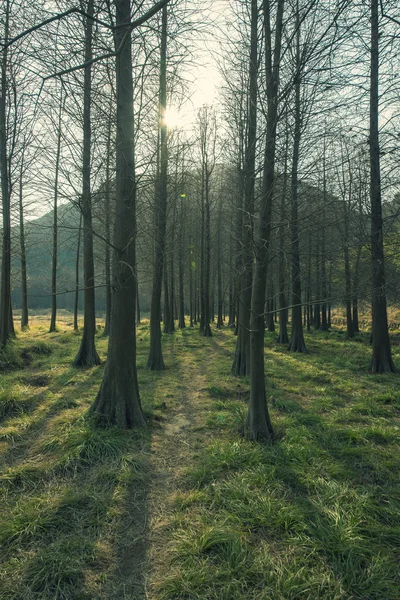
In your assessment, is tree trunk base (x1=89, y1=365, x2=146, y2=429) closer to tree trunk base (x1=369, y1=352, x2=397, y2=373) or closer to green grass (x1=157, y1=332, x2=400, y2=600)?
green grass (x1=157, y1=332, x2=400, y2=600)

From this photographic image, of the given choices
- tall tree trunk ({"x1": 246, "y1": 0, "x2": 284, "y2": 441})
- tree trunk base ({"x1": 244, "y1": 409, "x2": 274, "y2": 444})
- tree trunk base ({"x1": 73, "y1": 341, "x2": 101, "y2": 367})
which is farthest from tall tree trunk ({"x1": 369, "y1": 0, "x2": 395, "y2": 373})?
tree trunk base ({"x1": 73, "y1": 341, "x2": 101, "y2": 367})

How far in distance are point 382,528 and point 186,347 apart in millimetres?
11384

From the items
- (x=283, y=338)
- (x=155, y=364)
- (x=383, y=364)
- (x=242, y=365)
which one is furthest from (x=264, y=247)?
(x=283, y=338)

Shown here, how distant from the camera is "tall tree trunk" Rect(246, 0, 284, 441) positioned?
4195mm

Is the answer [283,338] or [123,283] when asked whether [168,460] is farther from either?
[283,338]

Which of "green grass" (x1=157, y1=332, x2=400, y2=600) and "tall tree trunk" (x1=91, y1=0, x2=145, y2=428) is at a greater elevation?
"tall tree trunk" (x1=91, y1=0, x2=145, y2=428)

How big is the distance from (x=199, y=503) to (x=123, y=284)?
123 inches

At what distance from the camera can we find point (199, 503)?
314 centimetres

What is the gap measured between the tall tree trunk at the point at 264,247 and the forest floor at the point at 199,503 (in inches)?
14.1

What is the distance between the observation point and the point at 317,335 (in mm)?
18969

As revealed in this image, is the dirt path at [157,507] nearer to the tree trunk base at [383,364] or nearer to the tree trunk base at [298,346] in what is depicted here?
the tree trunk base at [383,364]

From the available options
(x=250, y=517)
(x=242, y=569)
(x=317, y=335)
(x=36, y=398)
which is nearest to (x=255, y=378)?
(x=250, y=517)

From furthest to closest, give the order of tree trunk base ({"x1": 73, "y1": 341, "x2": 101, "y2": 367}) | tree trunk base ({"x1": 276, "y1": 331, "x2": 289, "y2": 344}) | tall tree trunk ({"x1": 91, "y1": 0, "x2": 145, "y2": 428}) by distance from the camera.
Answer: tree trunk base ({"x1": 276, "y1": 331, "x2": 289, "y2": 344}), tree trunk base ({"x1": 73, "y1": 341, "x2": 101, "y2": 367}), tall tree trunk ({"x1": 91, "y1": 0, "x2": 145, "y2": 428})

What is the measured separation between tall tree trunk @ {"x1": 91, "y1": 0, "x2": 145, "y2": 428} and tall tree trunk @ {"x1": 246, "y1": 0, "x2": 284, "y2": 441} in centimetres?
183
